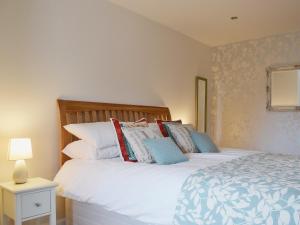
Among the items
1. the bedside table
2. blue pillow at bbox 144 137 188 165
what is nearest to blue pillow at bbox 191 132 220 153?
blue pillow at bbox 144 137 188 165

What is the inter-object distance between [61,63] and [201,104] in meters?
2.76

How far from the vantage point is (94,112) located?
2826 millimetres

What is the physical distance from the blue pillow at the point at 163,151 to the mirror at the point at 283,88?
2.64 m

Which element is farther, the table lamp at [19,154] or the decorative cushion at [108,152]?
the decorative cushion at [108,152]

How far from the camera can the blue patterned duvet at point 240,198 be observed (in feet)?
4.36

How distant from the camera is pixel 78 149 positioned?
8.00 feet

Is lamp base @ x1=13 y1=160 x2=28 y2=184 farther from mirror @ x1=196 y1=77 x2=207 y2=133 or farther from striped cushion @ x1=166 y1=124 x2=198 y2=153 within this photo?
mirror @ x1=196 y1=77 x2=207 y2=133

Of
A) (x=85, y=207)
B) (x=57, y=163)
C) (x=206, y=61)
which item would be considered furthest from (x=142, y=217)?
(x=206, y=61)

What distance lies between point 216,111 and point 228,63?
865 millimetres

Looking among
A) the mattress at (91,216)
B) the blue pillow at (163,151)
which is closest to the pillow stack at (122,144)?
the blue pillow at (163,151)

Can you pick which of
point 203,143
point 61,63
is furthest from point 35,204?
point 203,143

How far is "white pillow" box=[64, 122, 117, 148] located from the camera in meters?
2.37

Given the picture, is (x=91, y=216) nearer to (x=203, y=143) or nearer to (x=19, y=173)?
(x=19, y=173)

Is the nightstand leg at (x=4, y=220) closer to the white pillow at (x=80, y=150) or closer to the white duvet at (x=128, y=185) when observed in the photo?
the white duvet at (x=128, y=185)
